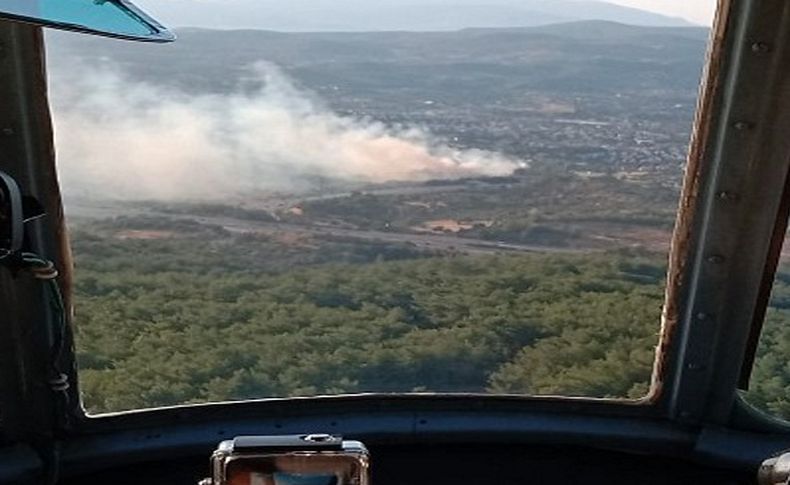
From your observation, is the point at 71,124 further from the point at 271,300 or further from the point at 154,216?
the point at 271,300

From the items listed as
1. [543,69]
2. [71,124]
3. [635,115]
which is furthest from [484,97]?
[71,124]

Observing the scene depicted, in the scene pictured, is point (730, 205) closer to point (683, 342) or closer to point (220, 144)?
point (683, 342)

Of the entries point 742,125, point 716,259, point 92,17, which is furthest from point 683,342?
point 92,17

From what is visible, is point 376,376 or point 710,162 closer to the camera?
point 710,162

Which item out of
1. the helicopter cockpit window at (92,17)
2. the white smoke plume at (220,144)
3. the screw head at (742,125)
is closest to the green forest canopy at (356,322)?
the white smoke plume at (220,144)

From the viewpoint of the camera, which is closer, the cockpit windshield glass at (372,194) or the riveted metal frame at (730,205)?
the riveted metal frame at (730,205)

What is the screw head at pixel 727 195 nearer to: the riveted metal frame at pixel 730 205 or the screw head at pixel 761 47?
the riveted metal frame at pixel 730 205
